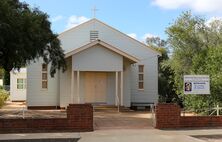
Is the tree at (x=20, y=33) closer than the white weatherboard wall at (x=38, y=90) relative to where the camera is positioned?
Yes

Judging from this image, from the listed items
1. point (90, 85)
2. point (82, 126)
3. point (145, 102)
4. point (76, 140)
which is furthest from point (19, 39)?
point (145, 102)

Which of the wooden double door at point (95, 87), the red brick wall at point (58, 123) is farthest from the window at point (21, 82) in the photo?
the red brick wall at point (58, 123)

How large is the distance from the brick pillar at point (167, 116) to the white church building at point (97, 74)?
10.6m

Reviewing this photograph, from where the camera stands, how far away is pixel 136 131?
61.5ft

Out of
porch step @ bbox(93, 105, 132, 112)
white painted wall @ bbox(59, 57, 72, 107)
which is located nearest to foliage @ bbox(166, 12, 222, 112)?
porch step @ bbox(93, 105, 132, 112)

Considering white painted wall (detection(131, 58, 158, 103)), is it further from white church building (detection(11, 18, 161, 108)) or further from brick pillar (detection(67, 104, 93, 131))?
brick pillar (detection(67, 104, 93, 131))

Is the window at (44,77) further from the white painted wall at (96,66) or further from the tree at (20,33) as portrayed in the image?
the tree at (20,33)

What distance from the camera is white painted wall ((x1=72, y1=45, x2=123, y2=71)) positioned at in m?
29.7

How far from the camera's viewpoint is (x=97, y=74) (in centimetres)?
3222

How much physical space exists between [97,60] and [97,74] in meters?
2.38

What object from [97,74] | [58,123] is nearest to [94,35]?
[97,74]

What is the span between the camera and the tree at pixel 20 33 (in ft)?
68.7

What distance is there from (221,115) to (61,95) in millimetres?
12974

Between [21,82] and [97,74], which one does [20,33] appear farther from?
[21,82]
